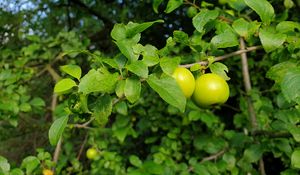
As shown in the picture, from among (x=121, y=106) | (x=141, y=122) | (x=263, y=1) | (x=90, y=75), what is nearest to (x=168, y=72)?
(x=90, y=75)

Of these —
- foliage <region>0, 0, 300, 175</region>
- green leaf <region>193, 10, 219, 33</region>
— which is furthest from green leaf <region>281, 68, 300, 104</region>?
green leaf <region>193, 10, 219, 33</region>

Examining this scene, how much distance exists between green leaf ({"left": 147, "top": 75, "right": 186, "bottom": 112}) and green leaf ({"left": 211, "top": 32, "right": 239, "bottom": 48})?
278 mm

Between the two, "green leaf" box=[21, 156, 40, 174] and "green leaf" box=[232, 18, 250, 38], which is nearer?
"green leaf" box=[232, 18, 250, 38]

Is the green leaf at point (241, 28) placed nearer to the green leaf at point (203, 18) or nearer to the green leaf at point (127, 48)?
the green leaf at point (203, 18)

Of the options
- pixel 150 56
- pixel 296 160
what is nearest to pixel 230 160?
pixel 296 160

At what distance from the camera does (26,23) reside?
3346 millimetres

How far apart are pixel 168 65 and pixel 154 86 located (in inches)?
3.0

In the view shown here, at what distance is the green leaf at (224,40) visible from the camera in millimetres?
1178

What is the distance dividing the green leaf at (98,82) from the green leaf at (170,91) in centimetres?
9

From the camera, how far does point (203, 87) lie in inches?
42.4

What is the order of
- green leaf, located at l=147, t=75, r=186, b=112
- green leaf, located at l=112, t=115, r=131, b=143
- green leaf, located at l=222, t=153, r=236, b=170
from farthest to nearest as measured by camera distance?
green leaf, located at l=112, t=115, r=131, b=143, green leaf, located at l=222, t=153, r=236, b=170, green leaf, located at l=147, t=75, r=186, b=112

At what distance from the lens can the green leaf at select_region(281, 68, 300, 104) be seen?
3.15ft

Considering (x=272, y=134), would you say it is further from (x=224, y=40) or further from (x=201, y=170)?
(x=224, y=40)

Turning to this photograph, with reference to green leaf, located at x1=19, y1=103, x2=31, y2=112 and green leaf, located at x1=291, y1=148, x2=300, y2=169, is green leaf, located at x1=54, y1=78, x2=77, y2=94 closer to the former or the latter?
green leaf, located at x1=291, y1=148, x2=300, y2=169
